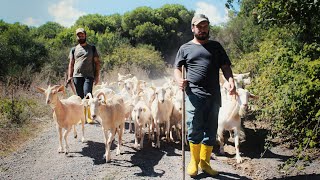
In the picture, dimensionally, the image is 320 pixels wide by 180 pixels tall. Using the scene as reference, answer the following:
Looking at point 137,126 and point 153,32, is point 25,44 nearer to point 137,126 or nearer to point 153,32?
point 137,126

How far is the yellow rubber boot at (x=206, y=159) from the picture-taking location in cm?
514

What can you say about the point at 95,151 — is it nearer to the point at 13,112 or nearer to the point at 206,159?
the point at 206,159

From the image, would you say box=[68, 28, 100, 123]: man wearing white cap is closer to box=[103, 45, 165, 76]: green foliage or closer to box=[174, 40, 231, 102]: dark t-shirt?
box=[174, 40, 231, 102]: dark t-shirt

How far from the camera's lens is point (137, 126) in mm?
7426

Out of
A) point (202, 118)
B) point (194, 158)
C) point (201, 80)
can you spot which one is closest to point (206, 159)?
point (194, 158)

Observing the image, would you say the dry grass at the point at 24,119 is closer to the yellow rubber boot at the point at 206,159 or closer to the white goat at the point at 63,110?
the white goat at the point at 63,110

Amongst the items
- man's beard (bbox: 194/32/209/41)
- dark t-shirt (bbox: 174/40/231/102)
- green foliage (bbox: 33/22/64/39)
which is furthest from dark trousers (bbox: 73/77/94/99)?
green foliage (bbox: 33/22/64/39)

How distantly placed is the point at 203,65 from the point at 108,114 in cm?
241

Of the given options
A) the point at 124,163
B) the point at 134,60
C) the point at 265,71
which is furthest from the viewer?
the point at 134,60

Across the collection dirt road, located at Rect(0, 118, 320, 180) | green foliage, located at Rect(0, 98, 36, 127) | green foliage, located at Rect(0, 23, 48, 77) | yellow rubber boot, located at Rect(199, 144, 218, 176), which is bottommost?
dirt road, located at Rect(0, 118, 320, 180)

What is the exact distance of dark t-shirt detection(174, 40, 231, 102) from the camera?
483 cm

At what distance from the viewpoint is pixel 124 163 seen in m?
6.07

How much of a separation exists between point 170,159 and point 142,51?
65.7 ft

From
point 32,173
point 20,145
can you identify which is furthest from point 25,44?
point 32,173
